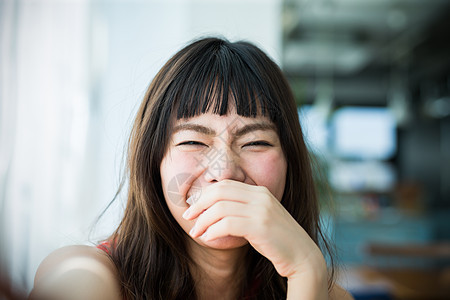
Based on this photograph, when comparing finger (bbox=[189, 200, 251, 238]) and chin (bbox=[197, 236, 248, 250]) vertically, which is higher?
finger (bbox=[189, 200, 251, 238])

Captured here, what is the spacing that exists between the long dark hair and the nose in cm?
8

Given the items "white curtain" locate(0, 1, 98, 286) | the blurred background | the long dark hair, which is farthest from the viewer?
the blurred background

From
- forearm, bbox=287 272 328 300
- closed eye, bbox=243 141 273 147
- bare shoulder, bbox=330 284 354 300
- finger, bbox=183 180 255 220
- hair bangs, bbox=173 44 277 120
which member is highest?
hair bangs, bbox=173 44 277 120

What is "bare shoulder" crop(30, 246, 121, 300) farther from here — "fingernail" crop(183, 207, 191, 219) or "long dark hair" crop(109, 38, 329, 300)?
"fingernail" crop(183, 207, 191, 219)

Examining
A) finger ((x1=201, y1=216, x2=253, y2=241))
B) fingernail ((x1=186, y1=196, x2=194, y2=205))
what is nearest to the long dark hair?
fingernail ((x1=186, y1=196, x2=194, y2=205))

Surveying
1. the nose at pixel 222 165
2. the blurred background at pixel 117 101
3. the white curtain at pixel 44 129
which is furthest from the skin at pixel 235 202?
the white curtain at pixel 44 129

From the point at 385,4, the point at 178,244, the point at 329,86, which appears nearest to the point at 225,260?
the point at 178,244

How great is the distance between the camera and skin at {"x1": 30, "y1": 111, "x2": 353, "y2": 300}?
654mm

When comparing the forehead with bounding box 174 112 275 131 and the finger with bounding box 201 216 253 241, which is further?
the forehead with bounding box 174 112 275 131

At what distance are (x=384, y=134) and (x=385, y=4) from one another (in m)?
3.83

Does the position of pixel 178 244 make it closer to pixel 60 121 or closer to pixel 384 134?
pixel 60 121

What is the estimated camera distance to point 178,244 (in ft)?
2.83

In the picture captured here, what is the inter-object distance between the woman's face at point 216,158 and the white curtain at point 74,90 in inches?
12.8

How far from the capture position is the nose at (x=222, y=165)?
73 cm
